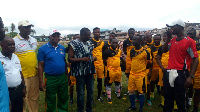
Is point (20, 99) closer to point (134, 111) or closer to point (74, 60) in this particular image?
point (74, 60)

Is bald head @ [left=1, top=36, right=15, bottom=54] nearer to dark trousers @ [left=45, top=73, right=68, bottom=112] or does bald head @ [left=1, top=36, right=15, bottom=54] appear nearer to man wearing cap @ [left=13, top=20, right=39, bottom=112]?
man wearing cap @ [left=13, top=20, right=39, bottom=112]

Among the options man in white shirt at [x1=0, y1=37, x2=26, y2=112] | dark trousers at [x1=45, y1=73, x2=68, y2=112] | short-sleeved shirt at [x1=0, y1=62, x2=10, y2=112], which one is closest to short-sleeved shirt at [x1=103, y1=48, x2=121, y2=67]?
dark trousers at [x1=45, y1=73, x2=68, y2=112]

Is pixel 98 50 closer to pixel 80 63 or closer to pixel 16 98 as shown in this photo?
pixel 80 63

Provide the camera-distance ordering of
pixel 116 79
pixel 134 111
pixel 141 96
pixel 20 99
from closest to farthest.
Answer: pixel 20 99, pixel 141 96, pixel 134 111, pixel 116 79

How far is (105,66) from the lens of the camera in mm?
6352

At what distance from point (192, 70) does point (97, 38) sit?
3.39 m

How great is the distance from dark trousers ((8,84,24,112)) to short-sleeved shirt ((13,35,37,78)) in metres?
0.62

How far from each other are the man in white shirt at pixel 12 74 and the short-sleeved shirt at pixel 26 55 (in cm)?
46

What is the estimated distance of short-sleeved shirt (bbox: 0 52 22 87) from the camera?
315cm

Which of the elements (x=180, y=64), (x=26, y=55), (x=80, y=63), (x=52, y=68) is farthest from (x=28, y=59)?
(x=180, y=64)

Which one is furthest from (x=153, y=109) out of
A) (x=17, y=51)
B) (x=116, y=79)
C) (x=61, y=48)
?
(x=17, y=51)

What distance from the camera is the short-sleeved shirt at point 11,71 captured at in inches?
124

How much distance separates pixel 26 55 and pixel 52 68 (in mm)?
750

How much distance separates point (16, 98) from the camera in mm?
3234
